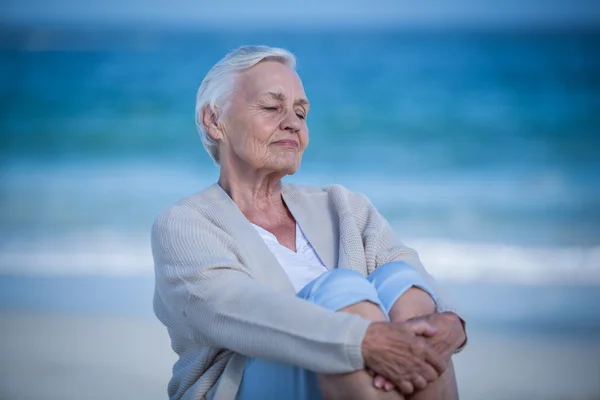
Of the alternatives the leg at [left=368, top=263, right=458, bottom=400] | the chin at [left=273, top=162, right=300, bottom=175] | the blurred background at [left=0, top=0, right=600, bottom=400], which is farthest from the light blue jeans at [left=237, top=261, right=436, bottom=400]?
the blurred background at [left=0, top=0, right=600, bottom=400]

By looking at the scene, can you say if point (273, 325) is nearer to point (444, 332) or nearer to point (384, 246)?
point (444, 332)

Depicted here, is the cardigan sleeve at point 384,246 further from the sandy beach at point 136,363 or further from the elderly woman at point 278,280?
the sandy beach at point 136,363

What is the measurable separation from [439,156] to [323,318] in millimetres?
5050

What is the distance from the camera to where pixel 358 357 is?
1347 mm

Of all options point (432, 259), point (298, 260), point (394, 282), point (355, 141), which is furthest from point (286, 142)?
point (355, 141)

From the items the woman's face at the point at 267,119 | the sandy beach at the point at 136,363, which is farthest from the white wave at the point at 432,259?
the woman's face at the point at 267,119

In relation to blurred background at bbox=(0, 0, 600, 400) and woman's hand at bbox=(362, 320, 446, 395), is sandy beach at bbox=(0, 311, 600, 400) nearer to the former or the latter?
blurred background at bbox=(0, 0, 600, 400)

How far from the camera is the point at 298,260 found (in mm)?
1836

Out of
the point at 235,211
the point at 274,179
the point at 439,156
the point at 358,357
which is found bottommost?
the point at 358,357

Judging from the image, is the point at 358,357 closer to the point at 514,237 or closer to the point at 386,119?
the point at 514,237

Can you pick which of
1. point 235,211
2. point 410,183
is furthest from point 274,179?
point 410,183

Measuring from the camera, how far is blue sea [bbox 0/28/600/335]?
5152mm

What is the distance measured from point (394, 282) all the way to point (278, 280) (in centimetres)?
28

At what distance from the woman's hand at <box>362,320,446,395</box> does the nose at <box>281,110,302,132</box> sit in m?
0.70
